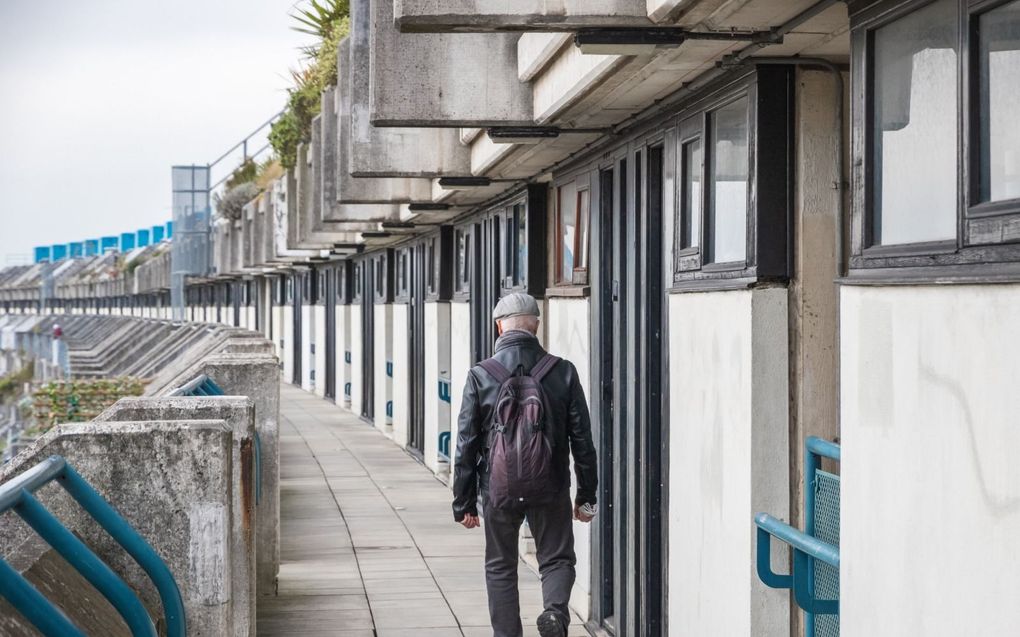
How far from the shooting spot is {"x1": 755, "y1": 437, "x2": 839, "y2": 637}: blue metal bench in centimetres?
497

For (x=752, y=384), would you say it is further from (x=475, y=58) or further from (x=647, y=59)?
(x=475, y=58)

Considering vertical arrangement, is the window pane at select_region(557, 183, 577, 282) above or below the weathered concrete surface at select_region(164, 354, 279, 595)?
above

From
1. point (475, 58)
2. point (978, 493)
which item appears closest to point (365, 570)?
point (475, 58)

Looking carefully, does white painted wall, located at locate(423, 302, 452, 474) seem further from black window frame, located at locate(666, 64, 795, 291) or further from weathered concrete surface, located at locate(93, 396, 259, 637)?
black window frame, located at locate(666, 64, 795, 291)

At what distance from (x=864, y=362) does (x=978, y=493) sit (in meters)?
0.83

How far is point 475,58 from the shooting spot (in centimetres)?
841

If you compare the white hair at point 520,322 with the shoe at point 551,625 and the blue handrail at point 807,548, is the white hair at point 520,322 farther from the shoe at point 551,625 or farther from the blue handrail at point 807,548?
the blue handrail at point 807,548

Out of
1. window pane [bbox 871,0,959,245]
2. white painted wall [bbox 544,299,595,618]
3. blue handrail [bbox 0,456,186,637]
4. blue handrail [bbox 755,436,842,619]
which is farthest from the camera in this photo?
white painted wall [bbox 544,299,595,618]

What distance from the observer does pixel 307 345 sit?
1362 inches

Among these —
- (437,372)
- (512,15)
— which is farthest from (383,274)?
(512,15)

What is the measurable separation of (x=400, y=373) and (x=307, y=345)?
14.7 metres

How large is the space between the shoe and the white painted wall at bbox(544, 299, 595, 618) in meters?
1.88

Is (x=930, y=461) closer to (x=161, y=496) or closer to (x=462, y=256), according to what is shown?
(x=161, y=496)

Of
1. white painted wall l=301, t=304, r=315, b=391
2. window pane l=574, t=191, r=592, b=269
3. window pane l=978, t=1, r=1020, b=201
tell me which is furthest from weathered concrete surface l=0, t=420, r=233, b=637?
white painted wall l=301, t=304, r=315, b=391
